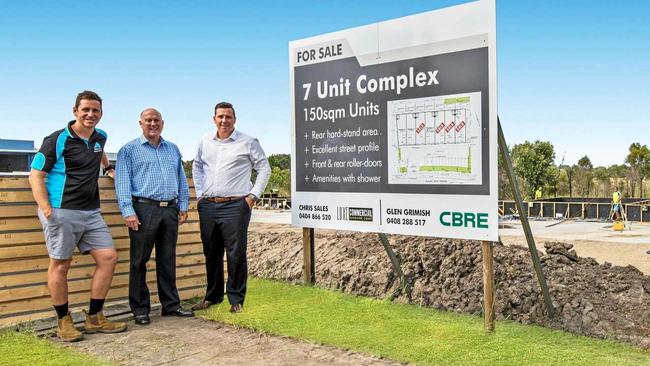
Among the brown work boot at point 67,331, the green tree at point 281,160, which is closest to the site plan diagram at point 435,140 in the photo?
the brown work boot at point 67,331

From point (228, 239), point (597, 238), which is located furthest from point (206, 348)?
point (597, 238)

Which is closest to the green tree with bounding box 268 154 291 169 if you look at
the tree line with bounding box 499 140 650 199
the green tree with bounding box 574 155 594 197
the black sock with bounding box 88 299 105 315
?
the tree line with bounding box 499 140 650 199

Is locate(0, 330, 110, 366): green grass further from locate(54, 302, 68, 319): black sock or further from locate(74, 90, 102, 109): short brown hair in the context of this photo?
locate(74, 90, 102, 109): short brown hair

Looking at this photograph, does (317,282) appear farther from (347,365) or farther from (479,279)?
(347,365)

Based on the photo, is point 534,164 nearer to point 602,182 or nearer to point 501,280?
point 602,182

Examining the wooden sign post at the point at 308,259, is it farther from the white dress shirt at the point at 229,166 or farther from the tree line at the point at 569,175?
the tree line at the point at 569,175

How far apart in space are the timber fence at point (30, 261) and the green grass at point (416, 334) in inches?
45.9

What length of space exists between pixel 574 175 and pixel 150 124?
4364 centimetres

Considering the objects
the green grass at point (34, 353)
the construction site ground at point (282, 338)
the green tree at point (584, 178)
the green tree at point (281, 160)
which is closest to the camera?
the green grass at point (34, 353)

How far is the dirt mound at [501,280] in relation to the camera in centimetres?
566

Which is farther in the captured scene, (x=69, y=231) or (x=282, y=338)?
(x=282, y=338)

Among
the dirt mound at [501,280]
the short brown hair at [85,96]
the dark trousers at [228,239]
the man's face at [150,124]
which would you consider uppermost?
the short brown hair at [85,96]

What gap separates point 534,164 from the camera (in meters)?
41.0

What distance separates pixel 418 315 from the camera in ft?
19.7
